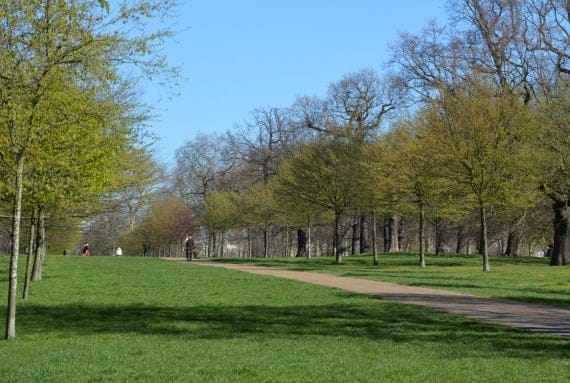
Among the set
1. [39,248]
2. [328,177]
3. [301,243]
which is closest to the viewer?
[39,248]

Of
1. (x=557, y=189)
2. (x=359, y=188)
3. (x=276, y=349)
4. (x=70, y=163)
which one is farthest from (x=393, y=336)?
(x=359, y=188)

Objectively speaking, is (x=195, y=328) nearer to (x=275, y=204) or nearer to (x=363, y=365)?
(x=363, y=365)

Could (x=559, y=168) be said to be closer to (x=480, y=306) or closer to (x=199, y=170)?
(x=480, y=306)

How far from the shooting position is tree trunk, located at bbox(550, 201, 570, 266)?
37.9 m

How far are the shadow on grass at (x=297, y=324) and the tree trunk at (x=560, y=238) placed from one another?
24.3 metres

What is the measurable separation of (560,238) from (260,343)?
31740 mm

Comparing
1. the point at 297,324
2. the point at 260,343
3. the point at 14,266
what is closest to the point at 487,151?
the point at 297,324

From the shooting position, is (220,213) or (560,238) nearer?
(560,238)

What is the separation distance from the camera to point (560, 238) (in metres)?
38.9

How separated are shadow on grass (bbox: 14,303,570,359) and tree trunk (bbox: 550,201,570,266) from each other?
24.3 m

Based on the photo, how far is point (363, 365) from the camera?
9148mm

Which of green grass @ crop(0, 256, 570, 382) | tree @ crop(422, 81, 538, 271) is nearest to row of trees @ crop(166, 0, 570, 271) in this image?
tree @ crop(422, 81, 538, 271)

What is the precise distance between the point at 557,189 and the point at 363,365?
28.4 meters

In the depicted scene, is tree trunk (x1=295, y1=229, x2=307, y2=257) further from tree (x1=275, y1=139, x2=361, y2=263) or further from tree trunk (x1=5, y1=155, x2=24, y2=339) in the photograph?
tree trunk (x1=5, y1=155, x2=24, y2=339)
